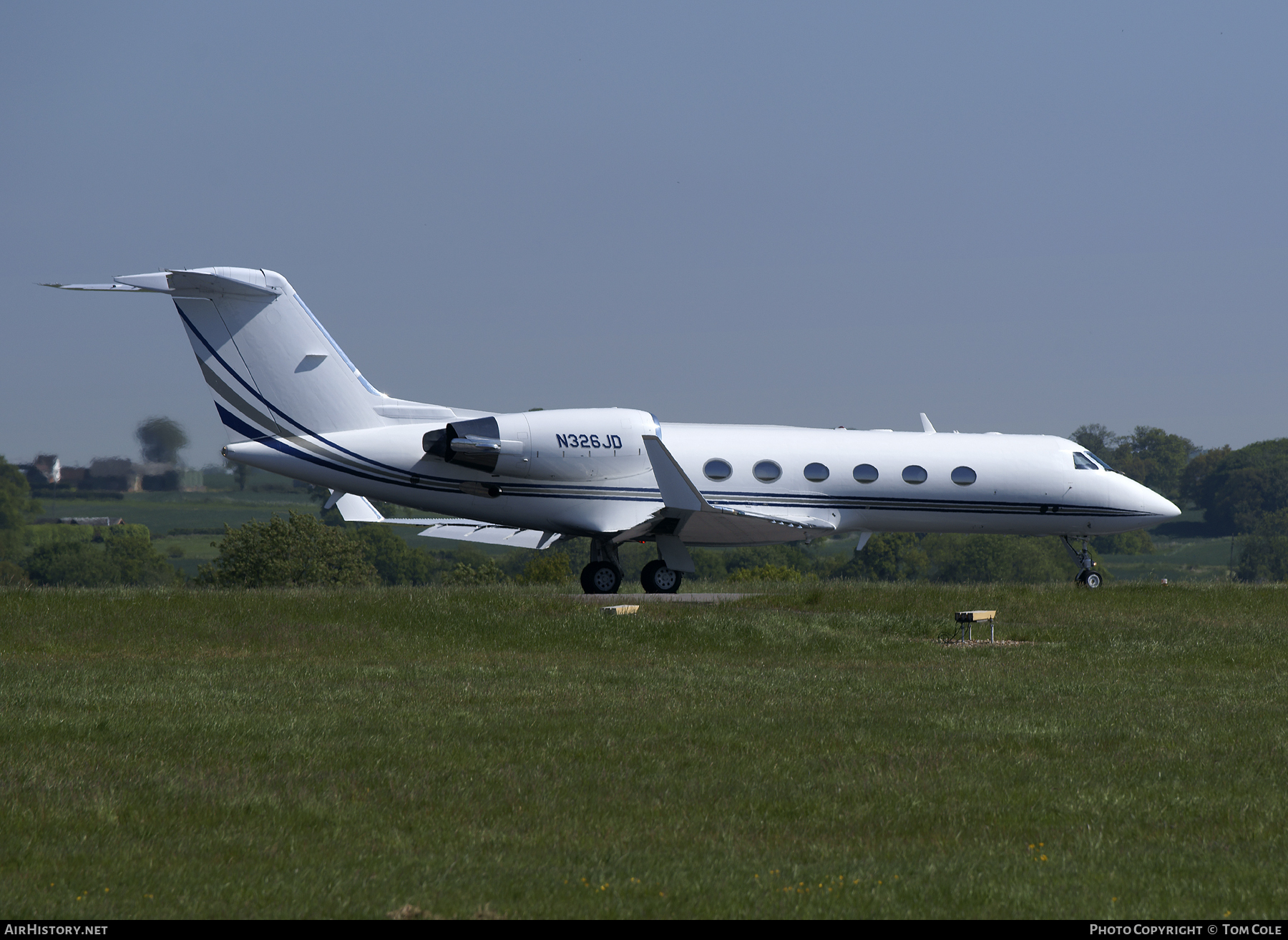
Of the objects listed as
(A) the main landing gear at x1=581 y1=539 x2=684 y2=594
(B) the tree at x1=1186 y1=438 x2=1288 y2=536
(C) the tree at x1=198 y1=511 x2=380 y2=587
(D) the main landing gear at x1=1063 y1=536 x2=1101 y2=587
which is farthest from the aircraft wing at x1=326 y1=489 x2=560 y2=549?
(B) the tree at x1=1186 y1=438 x2=1288 y2=536

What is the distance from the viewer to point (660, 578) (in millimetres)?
24969

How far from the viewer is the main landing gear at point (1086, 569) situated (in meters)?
27.3

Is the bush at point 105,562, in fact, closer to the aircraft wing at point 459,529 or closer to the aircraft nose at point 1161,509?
the aircraft wing at point 459,529

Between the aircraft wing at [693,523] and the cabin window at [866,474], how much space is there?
116 cm

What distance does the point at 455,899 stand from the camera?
664 cm

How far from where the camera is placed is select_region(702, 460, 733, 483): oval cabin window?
82.8 feet

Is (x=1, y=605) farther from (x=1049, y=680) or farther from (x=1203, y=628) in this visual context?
(x=1203, y=628)

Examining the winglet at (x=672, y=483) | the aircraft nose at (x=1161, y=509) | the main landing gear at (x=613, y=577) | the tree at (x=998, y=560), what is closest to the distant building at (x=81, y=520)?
the tree at (x=998, y=560)

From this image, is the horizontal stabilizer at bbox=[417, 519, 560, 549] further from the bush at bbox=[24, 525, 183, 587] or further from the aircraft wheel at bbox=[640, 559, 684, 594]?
the bush at bbox=[24, 525, 183, 587]

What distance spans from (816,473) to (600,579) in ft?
16.3

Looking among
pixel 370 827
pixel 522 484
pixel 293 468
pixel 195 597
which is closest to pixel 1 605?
pixel 195 597

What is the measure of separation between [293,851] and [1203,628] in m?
17.0

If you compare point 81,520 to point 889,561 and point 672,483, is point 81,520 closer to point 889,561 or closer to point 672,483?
point 889,561

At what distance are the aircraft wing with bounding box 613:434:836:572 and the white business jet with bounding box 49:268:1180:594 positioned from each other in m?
0.04
